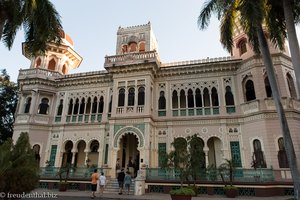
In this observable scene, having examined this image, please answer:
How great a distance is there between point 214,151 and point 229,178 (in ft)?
13.4

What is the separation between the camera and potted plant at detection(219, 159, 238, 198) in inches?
523

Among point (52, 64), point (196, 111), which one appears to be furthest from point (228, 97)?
point (52, 64)

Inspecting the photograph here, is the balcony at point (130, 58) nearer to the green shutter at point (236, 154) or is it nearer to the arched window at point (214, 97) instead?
the arched window at point (214, 97)

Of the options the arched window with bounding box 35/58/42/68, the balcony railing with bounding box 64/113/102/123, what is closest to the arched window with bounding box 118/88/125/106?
the balcony railing with bounding box 64/113/102/123

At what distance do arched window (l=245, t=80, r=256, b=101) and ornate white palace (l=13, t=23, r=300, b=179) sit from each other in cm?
8

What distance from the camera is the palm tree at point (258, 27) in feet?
32.0

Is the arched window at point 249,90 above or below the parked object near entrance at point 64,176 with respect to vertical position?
above

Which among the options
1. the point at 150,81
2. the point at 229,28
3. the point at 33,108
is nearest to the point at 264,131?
the point at 229,28

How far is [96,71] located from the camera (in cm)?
2228

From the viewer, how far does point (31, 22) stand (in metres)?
12.0

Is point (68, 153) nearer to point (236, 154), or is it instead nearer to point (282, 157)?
point (236, 154)

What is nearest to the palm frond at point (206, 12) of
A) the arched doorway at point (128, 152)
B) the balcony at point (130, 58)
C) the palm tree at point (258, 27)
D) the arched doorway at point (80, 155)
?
the palm tree at point (258, 27)

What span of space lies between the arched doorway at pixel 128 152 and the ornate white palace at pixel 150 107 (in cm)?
9

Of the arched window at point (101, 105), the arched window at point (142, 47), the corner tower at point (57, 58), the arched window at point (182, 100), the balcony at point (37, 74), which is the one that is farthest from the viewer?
the corner tower at point (57, 58)
